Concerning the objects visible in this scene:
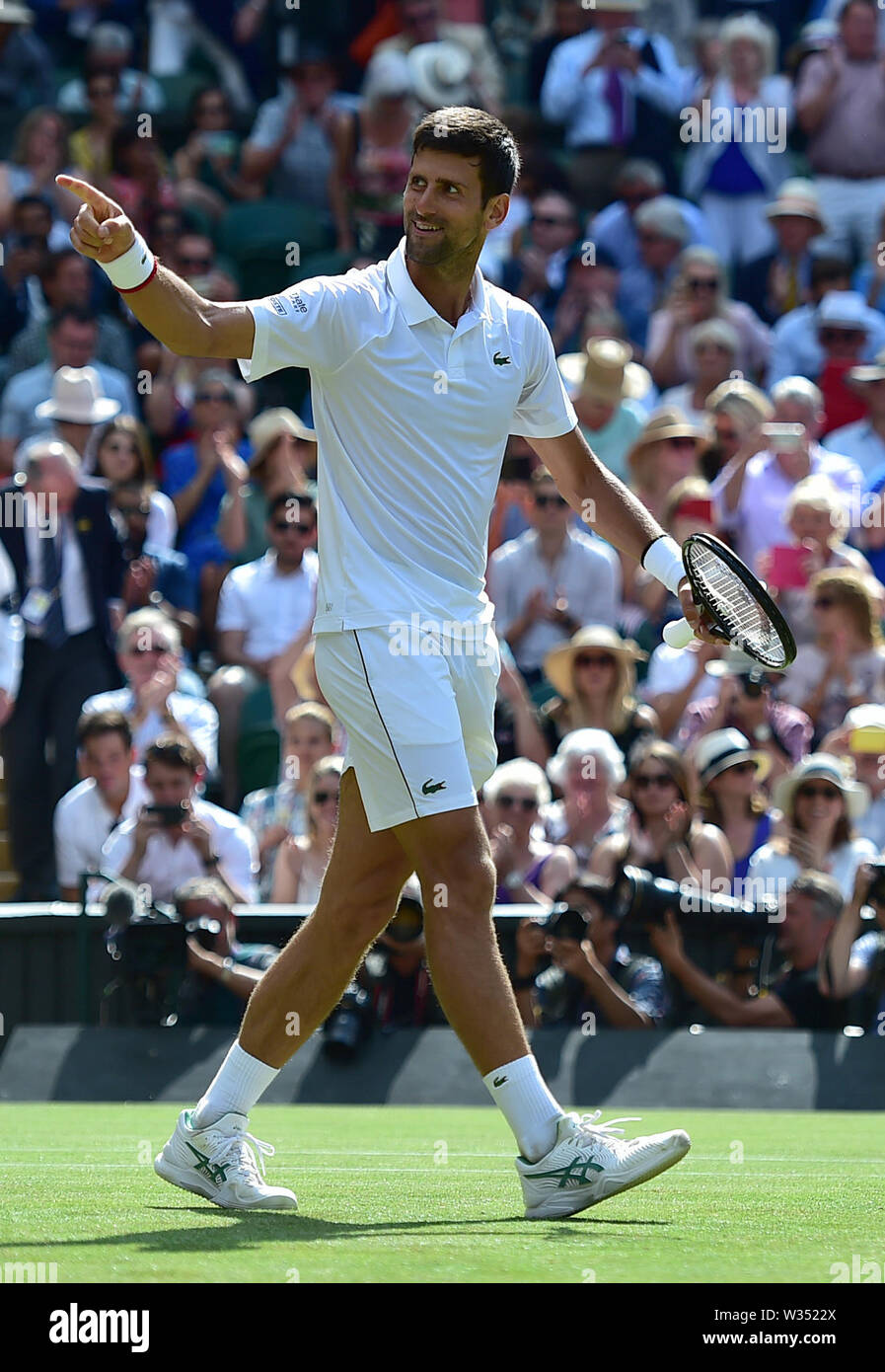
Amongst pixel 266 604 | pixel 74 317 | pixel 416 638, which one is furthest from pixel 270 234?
pixel 416 638

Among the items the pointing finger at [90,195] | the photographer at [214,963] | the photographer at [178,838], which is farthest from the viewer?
the photographer at [178,838]

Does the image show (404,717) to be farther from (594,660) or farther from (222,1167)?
Result: (594,660)

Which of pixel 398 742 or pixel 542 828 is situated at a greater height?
pixel 398 742

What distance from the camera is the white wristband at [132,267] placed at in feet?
15.6

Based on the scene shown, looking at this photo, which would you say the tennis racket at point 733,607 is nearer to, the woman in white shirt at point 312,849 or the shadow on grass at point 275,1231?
the shadow on grass at point 275,1231

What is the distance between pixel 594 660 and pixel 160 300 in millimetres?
6610

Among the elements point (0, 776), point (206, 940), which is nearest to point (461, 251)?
point (206, 940)

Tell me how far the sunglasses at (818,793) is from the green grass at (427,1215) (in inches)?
92.0

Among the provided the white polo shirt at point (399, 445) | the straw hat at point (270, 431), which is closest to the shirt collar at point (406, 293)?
the white polo shirt at point (399, 445)

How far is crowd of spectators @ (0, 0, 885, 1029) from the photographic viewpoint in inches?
398

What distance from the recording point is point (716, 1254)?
4336mm

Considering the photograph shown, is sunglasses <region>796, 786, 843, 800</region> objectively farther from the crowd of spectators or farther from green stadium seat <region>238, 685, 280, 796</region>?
green stadium seat <region>238, 685, 280, 796</region>
